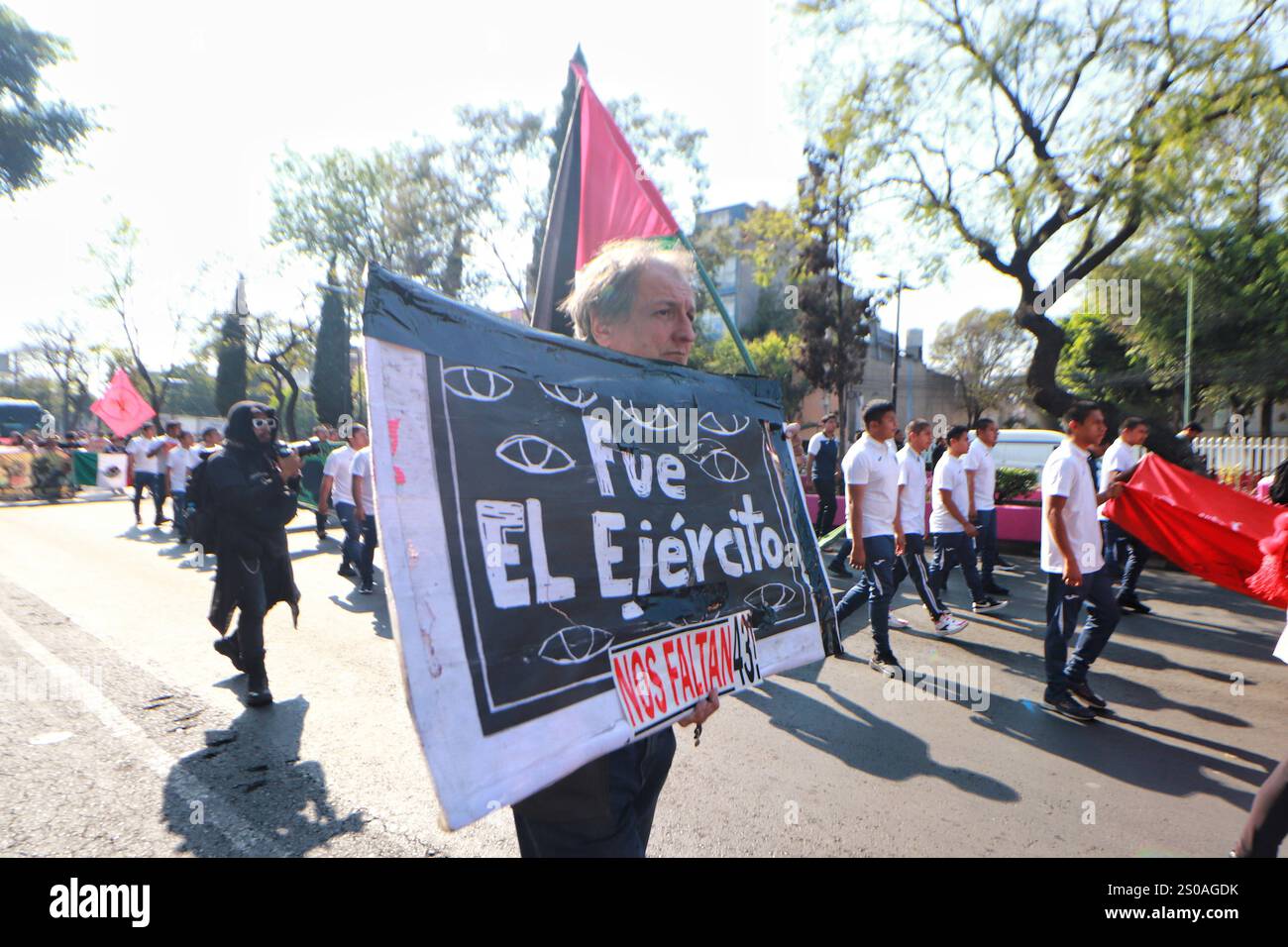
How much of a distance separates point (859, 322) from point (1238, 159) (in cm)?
1454

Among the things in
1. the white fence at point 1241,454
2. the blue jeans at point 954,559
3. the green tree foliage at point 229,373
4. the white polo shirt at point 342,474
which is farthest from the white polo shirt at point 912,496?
the green tree foliage at point 229,373

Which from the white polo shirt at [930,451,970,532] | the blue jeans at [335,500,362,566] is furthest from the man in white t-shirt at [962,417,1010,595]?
the blue jeans at [335,500,362,566]

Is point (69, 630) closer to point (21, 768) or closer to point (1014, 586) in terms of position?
point (21, 768)

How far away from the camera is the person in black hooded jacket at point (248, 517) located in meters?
4.71

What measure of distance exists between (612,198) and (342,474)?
7.01m

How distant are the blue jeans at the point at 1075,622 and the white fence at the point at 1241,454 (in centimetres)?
1544

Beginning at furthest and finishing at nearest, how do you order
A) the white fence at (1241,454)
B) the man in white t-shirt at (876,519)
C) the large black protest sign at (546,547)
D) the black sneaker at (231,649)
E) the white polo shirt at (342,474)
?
1. the white fence at (1241,454)
2. the white polo shirt at (342,474)
3. the man in white t-shirt at (876,519)
4. the black sneaker at (231,649)
5. the large black protest sign at (546,547)

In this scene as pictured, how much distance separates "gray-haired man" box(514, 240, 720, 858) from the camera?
152 cm

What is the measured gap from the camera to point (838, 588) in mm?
8680

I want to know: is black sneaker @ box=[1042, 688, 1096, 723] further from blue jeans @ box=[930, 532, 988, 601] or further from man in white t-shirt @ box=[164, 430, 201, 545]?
A: man in white t-shirt @ box=[164, 430, 201, 545]

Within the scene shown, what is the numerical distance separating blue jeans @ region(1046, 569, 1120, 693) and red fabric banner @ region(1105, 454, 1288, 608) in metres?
1.46

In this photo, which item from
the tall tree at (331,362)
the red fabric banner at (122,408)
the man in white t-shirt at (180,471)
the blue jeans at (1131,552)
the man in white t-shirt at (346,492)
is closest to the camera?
the blue jeans at (1131,552)

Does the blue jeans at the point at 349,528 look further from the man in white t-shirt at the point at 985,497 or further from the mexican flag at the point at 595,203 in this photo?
the man in white t-shirt at the point at 985,497
